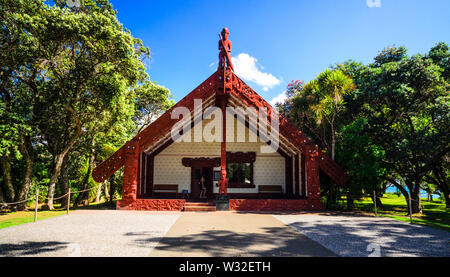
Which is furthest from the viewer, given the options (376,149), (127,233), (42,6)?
(376,149)

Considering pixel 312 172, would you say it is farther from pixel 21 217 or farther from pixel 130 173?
pixel 21 217

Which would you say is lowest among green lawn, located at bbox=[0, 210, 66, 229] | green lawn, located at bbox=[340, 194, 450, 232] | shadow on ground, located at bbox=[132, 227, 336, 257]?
green lawn, located at bbox=[340, 194, 450, 232]

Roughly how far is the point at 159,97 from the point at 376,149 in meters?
17.2

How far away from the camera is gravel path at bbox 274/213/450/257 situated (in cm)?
477

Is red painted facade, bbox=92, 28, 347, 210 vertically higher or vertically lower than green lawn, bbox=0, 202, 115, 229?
higher

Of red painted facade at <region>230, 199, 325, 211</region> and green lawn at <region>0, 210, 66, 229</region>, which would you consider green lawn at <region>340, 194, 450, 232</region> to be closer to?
red painted facade at <region>230, 199, 325, 211</region>

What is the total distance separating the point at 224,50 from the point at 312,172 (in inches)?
285

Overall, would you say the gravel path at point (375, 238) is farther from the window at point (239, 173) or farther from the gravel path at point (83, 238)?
the window at point (239, 173)

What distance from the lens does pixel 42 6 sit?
33.0 feet

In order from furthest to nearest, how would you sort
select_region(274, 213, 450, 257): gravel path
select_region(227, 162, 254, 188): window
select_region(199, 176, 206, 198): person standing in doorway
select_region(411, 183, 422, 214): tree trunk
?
select_region(227, 162, 254, 188): window < select_region(199, 176, 206, 198): person standing in doorway < select_region(411, 183, 422, 214): tree trunk < select_region(274, 213, 450, 257): gravel path

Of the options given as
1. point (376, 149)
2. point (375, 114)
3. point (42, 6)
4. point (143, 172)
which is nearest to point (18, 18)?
point (42, 6)

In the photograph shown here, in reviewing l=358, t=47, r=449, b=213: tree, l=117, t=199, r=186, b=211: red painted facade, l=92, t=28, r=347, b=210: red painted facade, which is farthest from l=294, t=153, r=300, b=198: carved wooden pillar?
l=117, t=199, r=186, b=211: red painted facade

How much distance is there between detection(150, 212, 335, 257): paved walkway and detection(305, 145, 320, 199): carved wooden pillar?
3691 mm

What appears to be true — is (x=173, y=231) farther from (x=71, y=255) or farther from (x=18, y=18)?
(x=18, y=18)
